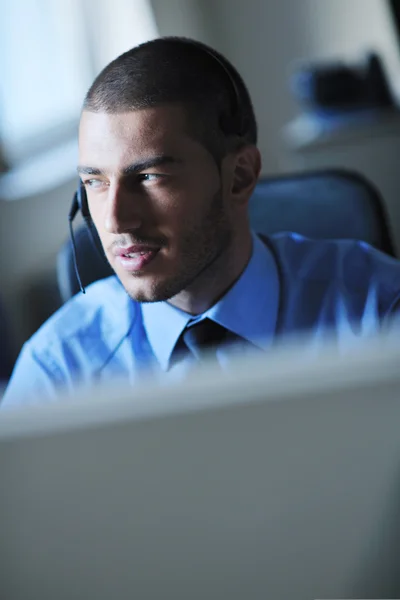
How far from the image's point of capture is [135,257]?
2.11 ft

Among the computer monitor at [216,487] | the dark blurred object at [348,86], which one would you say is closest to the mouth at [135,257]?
the computer monitor at [216,487]

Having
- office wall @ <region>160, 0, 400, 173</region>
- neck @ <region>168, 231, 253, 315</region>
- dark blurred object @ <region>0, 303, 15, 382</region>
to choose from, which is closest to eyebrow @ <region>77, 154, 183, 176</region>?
neck @ <region>168, 231, 253, 315</region>

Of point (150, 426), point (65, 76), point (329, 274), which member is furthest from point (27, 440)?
point (65, 76)

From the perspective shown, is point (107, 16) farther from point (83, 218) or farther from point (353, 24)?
point (353, 24)

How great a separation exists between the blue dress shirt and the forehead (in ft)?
0.48

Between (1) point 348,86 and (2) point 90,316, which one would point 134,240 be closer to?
(2) point 90,316

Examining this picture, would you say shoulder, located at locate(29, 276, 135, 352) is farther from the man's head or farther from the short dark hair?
the short dark hair

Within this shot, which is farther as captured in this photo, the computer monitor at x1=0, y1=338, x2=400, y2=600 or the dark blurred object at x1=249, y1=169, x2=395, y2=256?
the dark blurred object at x1=249, y1=169, x2=395, y2=256

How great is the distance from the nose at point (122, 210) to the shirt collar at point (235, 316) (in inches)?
3.8

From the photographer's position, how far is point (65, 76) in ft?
3.99

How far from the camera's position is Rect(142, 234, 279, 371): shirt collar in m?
0.68

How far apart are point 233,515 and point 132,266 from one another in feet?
1.46

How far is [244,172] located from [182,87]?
0.11 meters

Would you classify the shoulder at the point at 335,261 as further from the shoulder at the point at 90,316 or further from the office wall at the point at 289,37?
the office wall at the point at 289,37
